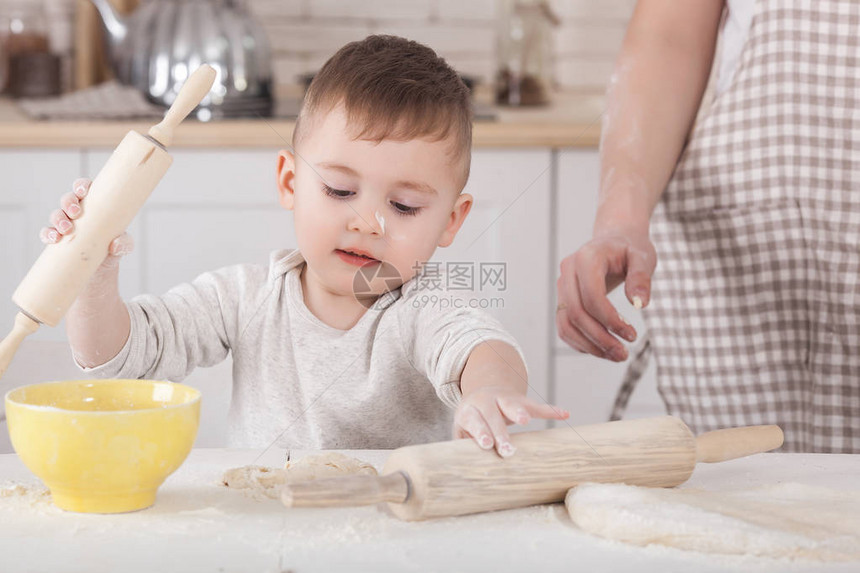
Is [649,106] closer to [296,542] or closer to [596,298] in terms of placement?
[596,298]

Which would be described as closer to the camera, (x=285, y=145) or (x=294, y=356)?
(x=294, y=356)

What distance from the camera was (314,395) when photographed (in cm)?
86

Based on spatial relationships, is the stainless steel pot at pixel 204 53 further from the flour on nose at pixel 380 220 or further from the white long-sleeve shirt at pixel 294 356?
the flour on nose at pixel 380 220

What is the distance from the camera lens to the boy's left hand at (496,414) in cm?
58

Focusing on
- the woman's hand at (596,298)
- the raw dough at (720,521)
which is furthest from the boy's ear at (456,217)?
the raw dough at (720,521)

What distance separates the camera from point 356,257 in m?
0.73

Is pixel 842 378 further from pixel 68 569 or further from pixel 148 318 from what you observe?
pixel 68 569

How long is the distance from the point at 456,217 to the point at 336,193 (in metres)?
0.09

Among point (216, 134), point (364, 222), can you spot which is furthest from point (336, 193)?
point (216, 134)

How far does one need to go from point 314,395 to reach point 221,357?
102mm

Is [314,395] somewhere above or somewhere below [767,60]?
below

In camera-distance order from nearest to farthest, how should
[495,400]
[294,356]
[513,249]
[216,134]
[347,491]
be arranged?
[347,491]
[495,400]
[294,356]
[513,249]
[216,134]

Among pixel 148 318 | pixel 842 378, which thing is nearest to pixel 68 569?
pixel 148 318

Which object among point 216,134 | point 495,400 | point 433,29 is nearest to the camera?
point 495,400
